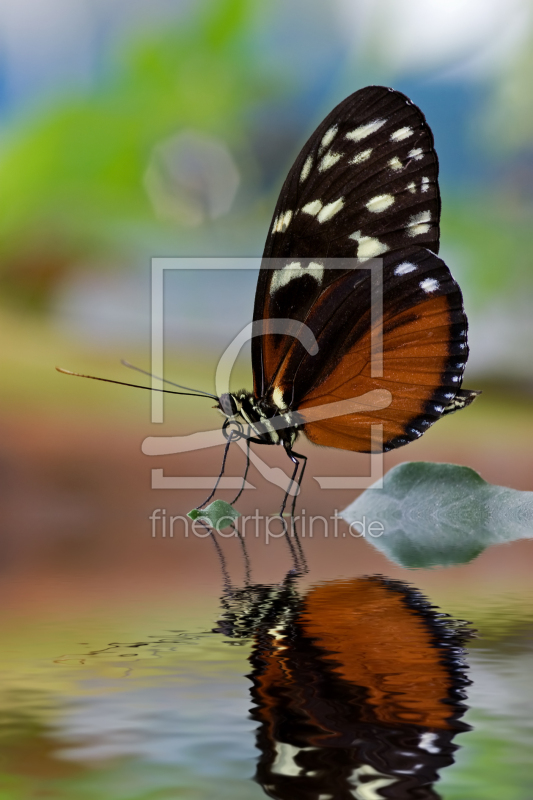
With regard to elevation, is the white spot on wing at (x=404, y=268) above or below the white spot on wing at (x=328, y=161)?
below

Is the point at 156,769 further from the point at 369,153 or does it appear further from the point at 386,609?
the point at 369,153

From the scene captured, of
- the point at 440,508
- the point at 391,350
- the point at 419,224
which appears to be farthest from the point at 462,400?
the point at 419,224

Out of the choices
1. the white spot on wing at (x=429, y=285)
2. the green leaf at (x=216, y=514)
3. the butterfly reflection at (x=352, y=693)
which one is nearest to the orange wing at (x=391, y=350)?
the white spot on wing at (x=429, y=285)

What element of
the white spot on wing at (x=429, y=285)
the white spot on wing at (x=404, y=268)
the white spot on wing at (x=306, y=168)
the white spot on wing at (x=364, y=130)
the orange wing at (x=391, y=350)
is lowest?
the orange wing at (x=391, y=350)

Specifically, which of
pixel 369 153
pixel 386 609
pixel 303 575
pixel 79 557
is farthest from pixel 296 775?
pixel 369 153

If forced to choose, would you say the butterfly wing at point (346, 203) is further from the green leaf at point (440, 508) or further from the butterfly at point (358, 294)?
the green leaf at point (440, 508)

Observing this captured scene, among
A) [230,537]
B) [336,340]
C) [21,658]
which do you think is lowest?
[230,537]
